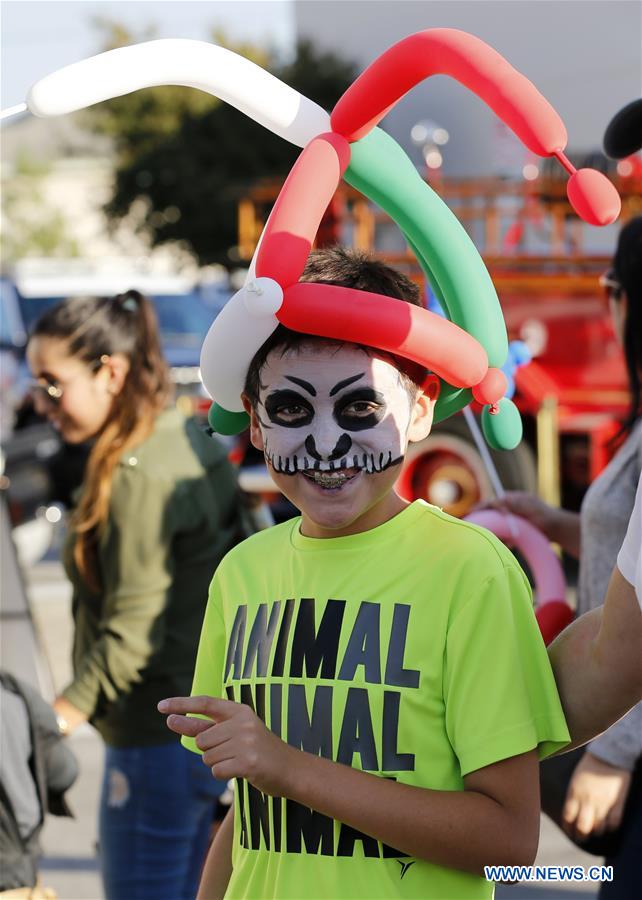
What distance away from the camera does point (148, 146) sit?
26.8m

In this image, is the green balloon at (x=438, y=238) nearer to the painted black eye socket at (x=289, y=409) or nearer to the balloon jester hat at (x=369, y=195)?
the balloon jester hat at (x=369, y=195)

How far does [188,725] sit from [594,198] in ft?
2.69

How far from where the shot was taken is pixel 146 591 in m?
2.99

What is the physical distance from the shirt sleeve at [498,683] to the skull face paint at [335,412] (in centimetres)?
25

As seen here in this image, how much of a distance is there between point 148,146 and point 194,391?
55.9ft

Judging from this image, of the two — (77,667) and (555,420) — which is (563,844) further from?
(555,420)

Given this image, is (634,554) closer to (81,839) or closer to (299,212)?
(299,212)

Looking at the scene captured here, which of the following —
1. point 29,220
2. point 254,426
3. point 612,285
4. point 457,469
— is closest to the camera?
point 254,426

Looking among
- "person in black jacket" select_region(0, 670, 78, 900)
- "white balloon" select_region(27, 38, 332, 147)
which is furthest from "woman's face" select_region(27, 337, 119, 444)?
"white balloon" select_region(27, 38, 332, 147)

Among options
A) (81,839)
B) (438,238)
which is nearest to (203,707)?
(438,238)

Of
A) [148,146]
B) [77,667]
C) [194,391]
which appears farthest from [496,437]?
[148,146]

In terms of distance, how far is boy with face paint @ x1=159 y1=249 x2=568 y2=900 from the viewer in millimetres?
1556

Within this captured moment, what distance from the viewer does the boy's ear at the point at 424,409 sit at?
180cm

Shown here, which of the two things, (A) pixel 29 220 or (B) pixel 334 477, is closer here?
(B) pixel 334 477
